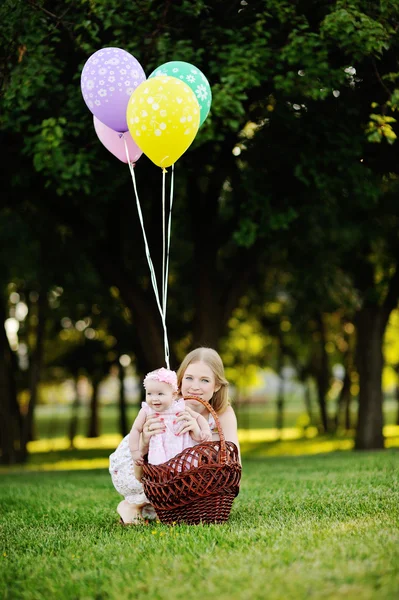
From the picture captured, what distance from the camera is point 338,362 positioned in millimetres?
27406

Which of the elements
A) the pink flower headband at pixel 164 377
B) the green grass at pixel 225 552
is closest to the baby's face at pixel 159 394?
the pink flower headband at pixel 164 377

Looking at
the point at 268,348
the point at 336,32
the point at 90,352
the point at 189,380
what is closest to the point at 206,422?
the point at 189,380

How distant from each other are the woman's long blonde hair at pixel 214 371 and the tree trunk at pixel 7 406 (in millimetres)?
11805

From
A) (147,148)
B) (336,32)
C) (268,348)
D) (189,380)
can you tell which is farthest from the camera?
(268,348)

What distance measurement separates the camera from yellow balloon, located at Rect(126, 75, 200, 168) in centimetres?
631

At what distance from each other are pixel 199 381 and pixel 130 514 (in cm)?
113

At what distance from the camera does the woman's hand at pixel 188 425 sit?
524 cm

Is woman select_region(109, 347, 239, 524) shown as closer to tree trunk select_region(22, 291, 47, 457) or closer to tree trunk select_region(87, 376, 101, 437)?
tree trunk select_region(22, 291, 47, 457)

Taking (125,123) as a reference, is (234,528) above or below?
below

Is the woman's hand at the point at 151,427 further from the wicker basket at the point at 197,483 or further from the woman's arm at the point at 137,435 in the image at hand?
the wicker basket at the point at 197,483

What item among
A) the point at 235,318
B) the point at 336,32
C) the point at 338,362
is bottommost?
the point at 338,362

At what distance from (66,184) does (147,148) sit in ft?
10.2

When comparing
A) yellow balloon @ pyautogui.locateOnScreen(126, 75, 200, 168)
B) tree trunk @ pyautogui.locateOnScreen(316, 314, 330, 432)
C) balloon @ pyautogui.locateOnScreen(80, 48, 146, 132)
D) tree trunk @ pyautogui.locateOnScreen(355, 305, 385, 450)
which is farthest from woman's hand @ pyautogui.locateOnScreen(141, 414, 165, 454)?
tree trunk @ pyautogui.locateOnScreen(316, 314, 330, 432)

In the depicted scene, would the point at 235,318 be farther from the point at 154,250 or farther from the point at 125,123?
the point at 125,123
